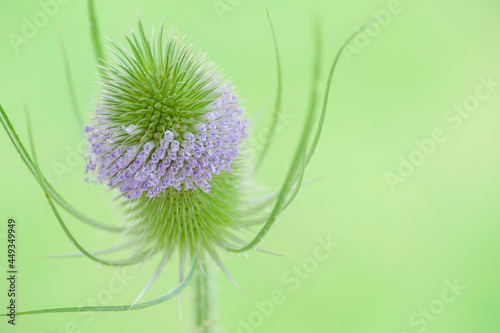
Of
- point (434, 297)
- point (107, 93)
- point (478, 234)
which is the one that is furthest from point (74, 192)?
point (478, 234)

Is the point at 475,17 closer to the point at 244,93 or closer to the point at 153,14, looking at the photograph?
the point at 244,93

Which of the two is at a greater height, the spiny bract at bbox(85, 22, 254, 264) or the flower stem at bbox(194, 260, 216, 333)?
the spiny bract at bbox(85, 22, 254, 264)

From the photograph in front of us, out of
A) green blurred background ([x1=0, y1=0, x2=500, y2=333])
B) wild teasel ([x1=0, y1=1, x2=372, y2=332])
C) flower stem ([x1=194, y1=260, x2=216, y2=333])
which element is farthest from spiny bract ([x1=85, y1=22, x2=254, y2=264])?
green blurred background ([x1=0, y1=0, x2=500, y2=333])

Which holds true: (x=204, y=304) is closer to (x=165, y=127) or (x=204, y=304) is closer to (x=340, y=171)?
(x=165, y=127)

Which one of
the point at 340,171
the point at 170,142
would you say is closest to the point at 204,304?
the point at 170,142

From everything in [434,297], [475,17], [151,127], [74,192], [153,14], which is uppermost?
[153,14]

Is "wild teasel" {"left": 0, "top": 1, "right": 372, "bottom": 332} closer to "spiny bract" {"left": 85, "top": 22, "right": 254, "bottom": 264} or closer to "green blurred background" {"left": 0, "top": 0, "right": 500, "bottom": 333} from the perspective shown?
"spiny bract" {"left": 85, "top": 22, "right": 254, "bottom": 264}

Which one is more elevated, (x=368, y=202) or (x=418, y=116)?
(x=418, y=116)

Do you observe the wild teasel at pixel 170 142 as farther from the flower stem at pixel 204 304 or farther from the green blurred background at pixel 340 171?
the green blurred background at pixel 340 171
